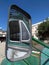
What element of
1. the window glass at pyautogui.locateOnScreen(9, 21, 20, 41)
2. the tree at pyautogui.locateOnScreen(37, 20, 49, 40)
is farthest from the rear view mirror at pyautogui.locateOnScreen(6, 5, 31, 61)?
the tree at pyautogui.locateOnScreen(37, 20, 49, 40)

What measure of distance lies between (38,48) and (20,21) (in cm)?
97

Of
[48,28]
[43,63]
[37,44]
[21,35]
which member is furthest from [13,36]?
[48,28]

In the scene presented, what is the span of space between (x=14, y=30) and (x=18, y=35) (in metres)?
0.05

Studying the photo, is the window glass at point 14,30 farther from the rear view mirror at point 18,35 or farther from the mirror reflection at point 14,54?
the mirror reflection at point 14,54

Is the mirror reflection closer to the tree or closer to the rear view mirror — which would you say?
the rear view mirror

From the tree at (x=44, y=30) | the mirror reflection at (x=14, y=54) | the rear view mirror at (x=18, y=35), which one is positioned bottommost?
the mirror reflection at (x=14, y=54)

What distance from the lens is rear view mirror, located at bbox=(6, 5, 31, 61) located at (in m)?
1.57

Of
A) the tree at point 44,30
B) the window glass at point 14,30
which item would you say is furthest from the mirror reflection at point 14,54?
the tree at point 44,30

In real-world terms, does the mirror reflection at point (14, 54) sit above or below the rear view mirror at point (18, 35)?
below

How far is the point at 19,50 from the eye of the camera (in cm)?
164

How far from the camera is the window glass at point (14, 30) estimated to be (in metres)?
1.58

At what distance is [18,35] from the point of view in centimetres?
159

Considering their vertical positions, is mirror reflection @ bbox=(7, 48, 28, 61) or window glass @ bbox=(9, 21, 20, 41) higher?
window glass @ bbox=(9, 21, 20, 41)

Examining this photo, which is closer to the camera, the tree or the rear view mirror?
the rear view mirror
